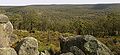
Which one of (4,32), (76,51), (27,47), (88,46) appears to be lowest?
(76,51)

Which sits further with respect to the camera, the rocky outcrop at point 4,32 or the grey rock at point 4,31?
the grey rock at point 4,31

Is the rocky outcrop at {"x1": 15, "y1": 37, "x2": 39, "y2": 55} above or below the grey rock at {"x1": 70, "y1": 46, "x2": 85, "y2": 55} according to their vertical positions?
above

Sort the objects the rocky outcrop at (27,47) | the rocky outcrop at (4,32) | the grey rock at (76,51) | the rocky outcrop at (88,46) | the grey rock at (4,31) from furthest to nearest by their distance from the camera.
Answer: the grey rock at (4,31) → the rocky outcrop at (4,32) → the rocky outcrop at (88,46) → the grey rock at (76,51) → the rocky outcrop at (27,47)

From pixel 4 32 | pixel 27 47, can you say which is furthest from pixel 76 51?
pixel 4 32

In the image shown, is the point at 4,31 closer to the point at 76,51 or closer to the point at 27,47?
the point at 27,47

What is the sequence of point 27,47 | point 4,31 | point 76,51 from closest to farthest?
point 27,47 → point 76,51 → point 4,31

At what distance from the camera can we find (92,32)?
96812 mm

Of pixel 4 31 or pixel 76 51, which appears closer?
pixel 76 51

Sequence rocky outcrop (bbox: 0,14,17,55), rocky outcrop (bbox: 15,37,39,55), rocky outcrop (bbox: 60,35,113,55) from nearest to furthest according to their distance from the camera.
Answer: rocky outcrop (bbox: 15,37,39,55), rocky outcrop (bbox: 60,35,113,55), rocky outcrop (bbox: 0,14,17,55)

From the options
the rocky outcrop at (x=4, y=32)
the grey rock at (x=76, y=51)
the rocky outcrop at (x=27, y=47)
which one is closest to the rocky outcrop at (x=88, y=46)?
the grey rock at (x=76, y=51)

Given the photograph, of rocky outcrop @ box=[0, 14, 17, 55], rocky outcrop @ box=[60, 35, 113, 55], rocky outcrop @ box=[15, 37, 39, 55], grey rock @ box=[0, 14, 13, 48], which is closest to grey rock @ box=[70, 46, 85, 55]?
rocky outcrop @ box=[60, 35, 113, 55]

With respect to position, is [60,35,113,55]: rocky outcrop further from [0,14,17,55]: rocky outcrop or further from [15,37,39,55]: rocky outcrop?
[0,14,17,55]: rocky outcrop

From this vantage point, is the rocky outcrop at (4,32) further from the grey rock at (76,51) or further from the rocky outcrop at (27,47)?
the grey rock at (76,51)

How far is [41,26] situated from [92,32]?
26880mm
